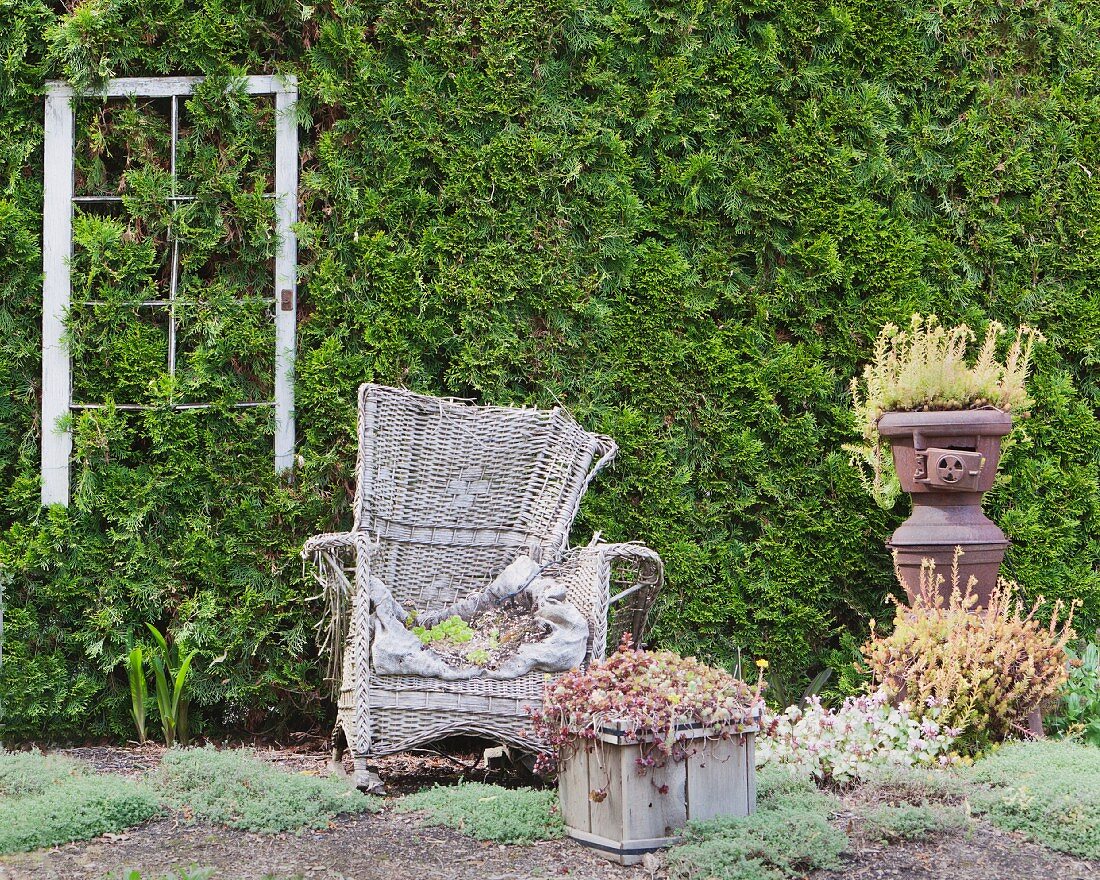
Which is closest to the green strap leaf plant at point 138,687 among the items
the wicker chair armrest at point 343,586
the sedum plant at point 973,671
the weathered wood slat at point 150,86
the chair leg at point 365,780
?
the wicker chair armrest at point 343,586

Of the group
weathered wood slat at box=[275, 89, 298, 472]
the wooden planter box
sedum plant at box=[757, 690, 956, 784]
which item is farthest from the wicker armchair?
the wooden planter box

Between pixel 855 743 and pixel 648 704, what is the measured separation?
1000 millimetres

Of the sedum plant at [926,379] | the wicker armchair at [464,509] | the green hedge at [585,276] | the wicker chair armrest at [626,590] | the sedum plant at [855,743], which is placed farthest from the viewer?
the green hedge at [585,276]

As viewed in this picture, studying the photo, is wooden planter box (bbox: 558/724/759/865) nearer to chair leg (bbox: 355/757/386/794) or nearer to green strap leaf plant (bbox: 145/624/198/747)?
chair leg (bbox: 355/757/386/794)

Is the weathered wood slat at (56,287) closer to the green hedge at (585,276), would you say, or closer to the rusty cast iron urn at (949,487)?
the green hedge at (585,276)

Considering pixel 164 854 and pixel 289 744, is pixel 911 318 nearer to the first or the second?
pixel 289 744

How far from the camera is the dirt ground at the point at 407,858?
107 inches

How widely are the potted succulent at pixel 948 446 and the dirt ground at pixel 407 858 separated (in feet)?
4.47

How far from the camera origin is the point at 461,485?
164 inches

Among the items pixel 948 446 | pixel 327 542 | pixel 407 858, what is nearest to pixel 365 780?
pixel 407 858

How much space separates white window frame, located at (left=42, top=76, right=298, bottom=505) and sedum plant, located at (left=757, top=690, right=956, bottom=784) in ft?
7.02

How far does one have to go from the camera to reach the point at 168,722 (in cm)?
428

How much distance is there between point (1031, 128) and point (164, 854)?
431 cm

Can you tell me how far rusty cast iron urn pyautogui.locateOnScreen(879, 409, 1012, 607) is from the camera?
163 inches
